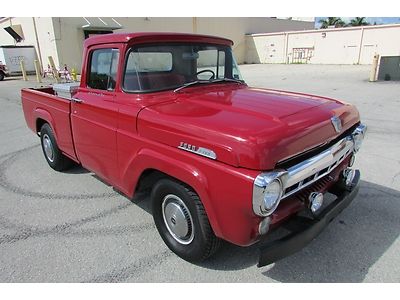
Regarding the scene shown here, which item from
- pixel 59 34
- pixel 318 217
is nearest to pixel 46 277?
pixel 318 217

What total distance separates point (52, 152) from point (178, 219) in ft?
9.72

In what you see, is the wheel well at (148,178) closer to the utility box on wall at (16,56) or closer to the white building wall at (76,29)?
the white building wall at (76,29)

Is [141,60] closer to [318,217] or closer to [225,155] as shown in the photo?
[225,155]

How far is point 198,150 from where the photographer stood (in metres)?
2.41

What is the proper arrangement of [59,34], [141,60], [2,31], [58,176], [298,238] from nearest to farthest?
[298,238] < [141,60] < [58,176] < [59,34] < [2,31]

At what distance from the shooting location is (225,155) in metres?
2.25

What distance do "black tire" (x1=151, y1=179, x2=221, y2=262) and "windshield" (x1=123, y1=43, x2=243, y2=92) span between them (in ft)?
3.43

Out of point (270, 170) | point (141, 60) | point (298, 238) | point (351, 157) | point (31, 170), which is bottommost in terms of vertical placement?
point (31, 170)

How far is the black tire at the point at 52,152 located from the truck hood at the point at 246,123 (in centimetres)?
249

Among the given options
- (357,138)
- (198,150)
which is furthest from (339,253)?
(198,150)

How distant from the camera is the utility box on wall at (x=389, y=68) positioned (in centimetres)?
1719
